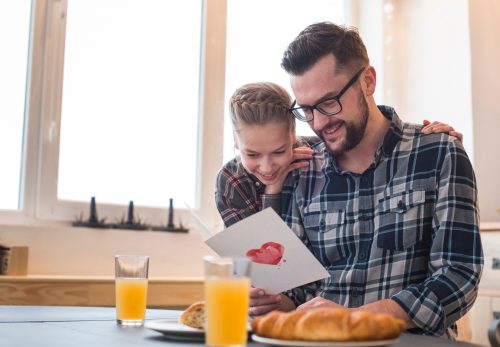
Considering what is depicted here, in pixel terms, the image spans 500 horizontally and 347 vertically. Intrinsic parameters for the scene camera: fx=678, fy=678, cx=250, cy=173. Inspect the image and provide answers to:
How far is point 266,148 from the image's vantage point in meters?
1.87

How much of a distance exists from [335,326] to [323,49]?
106 cm

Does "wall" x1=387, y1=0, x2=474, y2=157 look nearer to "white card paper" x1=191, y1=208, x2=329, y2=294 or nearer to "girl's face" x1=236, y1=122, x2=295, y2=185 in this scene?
"girl's face" x1=236, y1=122, x2=295, y2=185

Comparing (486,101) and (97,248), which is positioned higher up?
(486,101)

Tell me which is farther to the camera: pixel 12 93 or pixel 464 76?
pixel 464 76

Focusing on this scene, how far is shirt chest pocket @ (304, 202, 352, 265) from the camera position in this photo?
1814 mm

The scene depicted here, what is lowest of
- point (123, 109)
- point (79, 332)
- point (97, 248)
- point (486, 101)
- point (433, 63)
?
point (79, 332)

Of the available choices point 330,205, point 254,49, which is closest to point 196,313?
point 330,205

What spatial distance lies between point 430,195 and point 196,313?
762 mm

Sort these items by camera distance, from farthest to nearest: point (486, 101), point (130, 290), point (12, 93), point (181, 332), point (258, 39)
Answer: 1. point (258, 39)
2. point (486, 101)
3. point (12, 93)
4. point (130, 290)
5. point (181, 332)

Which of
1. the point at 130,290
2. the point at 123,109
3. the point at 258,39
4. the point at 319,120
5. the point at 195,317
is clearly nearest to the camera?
the point at 195,317

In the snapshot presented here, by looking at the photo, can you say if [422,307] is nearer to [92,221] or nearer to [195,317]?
[195,317]

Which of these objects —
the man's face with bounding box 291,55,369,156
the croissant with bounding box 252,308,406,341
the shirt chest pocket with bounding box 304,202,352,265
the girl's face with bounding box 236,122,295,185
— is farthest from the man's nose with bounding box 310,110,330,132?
the croissant with bounding box 252,308,406,341

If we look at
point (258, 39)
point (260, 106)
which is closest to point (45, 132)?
point (258, 39)

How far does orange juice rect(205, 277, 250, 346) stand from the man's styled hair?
1.01m
